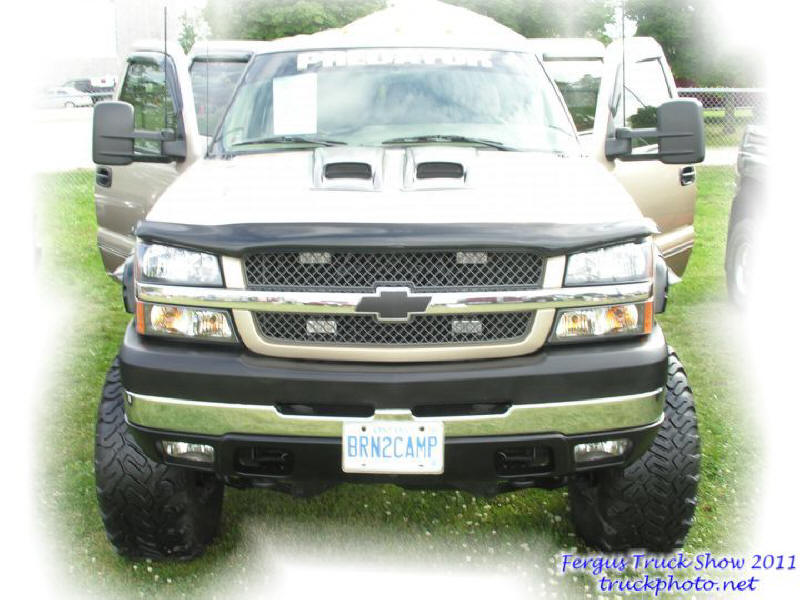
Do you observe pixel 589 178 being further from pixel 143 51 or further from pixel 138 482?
pixel 143 51

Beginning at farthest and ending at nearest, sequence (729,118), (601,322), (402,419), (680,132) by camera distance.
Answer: (729,118)
(680,132)
(601,322)
(402,419)

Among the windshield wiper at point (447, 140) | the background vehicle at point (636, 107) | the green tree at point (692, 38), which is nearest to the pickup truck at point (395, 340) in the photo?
the windshield wiper at point (447, 140)

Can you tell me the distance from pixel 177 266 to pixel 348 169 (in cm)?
78

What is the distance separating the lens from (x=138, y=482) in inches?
150

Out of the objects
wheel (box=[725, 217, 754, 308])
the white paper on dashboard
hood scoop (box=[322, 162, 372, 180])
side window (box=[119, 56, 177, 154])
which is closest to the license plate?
hood scoop (box=[322, 162, 372, 180])

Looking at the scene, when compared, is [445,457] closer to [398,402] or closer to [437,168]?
[398,402]

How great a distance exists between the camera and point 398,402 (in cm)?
329

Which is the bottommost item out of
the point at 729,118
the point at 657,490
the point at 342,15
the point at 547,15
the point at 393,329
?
the point at 342,15

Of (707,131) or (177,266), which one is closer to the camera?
(177,266)

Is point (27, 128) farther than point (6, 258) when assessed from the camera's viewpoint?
Yes

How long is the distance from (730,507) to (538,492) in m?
0.84

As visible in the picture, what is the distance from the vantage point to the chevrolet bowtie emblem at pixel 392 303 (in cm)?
330

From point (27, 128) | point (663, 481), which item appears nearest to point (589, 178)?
Result: point (663, 481)

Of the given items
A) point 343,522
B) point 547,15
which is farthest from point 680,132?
point 547,15
